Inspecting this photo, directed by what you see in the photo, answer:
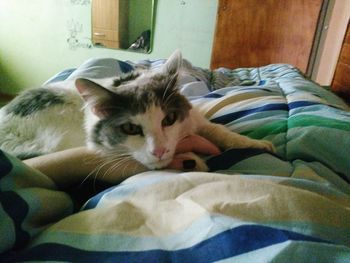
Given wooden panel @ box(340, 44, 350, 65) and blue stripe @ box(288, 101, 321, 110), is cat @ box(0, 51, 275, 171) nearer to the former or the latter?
blue stripe @ box(288, 101, 321, 110)

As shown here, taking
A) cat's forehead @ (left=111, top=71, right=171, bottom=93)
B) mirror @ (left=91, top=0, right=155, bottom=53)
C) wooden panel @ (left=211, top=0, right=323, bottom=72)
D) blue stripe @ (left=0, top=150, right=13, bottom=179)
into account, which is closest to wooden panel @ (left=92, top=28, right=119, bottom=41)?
mirror @ (left=91, top=0, right=155, bottom=53)

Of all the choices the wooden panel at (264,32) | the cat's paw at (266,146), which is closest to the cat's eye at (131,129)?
the cat's paw at (266,146)

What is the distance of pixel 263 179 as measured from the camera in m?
0.40

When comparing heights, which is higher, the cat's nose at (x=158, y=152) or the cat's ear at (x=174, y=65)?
the cat's ear at (x=174, y=65)

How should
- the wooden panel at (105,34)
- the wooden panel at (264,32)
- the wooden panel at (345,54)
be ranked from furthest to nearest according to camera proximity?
the wooden panel at (105,34)
the wooden panel at (264,32)
the wooden panel at (345,54)

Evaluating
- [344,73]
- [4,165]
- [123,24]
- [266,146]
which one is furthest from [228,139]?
[123,24]

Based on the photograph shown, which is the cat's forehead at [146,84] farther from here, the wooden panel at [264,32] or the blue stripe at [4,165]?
the wooden panel at [264,32]

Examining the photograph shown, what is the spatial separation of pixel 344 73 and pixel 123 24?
5.79 feet

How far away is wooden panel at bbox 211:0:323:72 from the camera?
2.14 meters

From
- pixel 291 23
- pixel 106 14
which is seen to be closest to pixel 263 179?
pixel 291 23

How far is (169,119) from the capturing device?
0.61 m

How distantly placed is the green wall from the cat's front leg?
189cm

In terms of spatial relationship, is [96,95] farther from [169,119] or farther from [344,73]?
[344,73]

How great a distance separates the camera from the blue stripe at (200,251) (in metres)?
0.27
